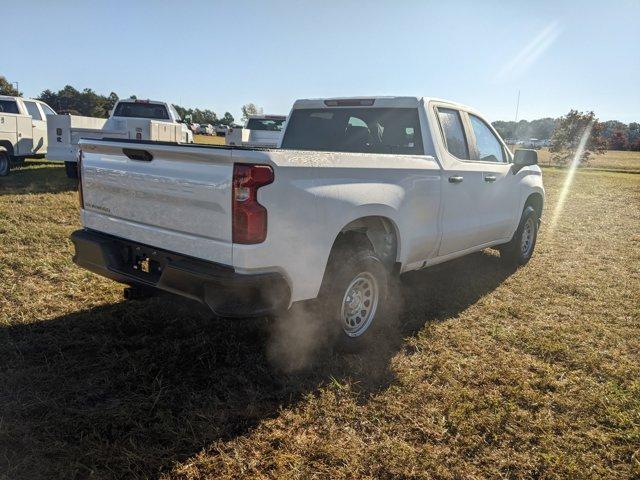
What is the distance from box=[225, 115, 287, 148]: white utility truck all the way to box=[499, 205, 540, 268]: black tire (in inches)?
272

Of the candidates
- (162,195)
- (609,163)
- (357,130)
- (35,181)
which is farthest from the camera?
(609,163)

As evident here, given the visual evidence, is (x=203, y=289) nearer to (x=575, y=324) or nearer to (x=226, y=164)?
(x=226, y=164)

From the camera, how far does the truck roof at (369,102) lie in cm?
457

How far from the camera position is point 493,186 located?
5.38m

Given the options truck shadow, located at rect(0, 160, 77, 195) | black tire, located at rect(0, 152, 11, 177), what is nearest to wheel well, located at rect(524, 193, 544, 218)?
truck shadow, located at rect(0, 160, 77, 195)

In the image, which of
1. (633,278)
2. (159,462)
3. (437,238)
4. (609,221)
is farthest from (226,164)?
(609,221)

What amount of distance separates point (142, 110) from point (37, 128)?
8.78 feet

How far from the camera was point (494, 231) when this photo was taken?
5613 mm

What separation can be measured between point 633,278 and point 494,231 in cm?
228

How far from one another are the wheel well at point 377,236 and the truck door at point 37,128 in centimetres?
1182

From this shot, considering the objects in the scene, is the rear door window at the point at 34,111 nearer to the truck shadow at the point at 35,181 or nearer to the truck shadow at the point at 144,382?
the truck shadow at the point at 35,181

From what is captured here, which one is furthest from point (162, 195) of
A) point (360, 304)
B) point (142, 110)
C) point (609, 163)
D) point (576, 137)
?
point (609, 163)

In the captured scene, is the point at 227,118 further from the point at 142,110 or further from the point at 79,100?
the point at 142,110

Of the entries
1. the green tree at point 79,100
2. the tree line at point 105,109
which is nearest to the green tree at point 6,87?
the tree line at point 105,109
